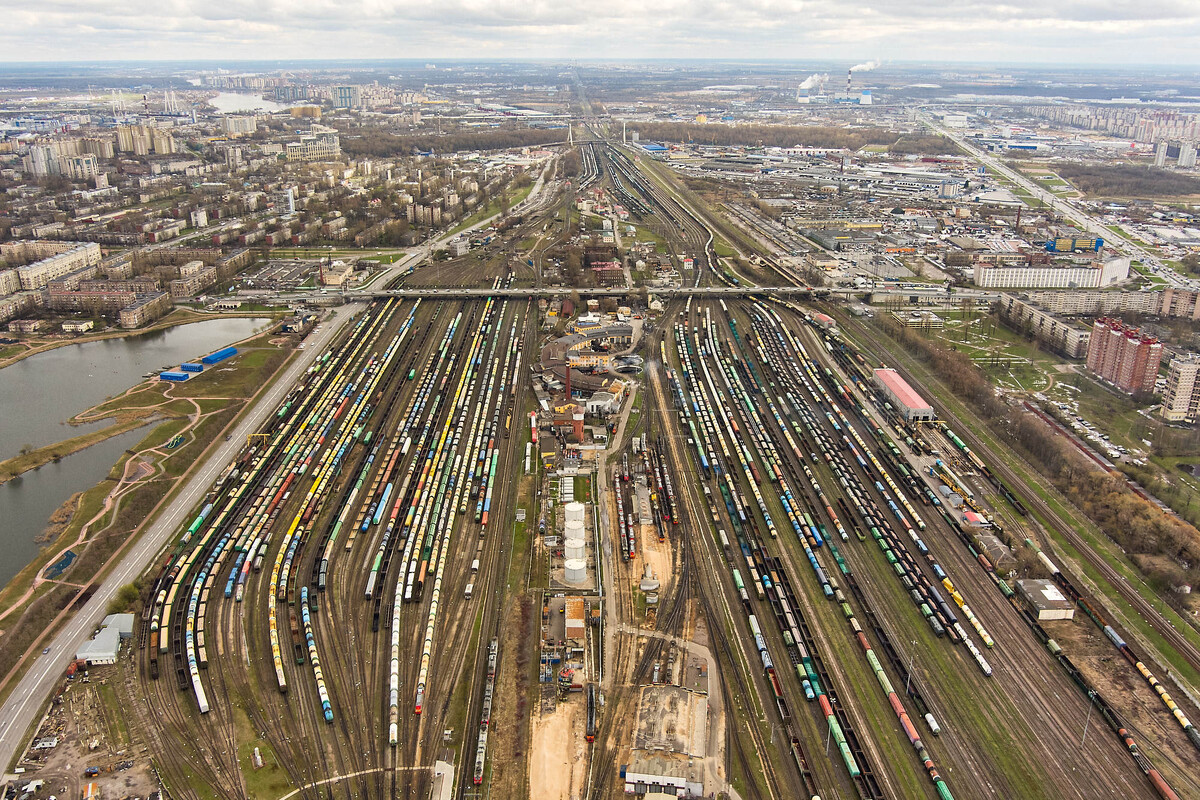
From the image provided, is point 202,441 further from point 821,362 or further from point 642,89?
point 642,89

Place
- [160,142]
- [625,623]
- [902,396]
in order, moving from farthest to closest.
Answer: [160,142], [902,396], [625,623]

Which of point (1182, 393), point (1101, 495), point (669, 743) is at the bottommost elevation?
point (669, 743)

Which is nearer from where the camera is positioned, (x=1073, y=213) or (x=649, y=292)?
(x=649, y=292)

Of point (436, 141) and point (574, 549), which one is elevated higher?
point (436, 141)

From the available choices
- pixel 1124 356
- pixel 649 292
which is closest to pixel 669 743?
pixel 1124 356

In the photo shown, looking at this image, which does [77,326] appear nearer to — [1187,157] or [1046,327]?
[1046,327]

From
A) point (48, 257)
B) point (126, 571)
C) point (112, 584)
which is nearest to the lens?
point (112, 584)

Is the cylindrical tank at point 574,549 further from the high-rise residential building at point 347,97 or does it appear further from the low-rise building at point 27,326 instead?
the high-rise residential building at point 347,97
